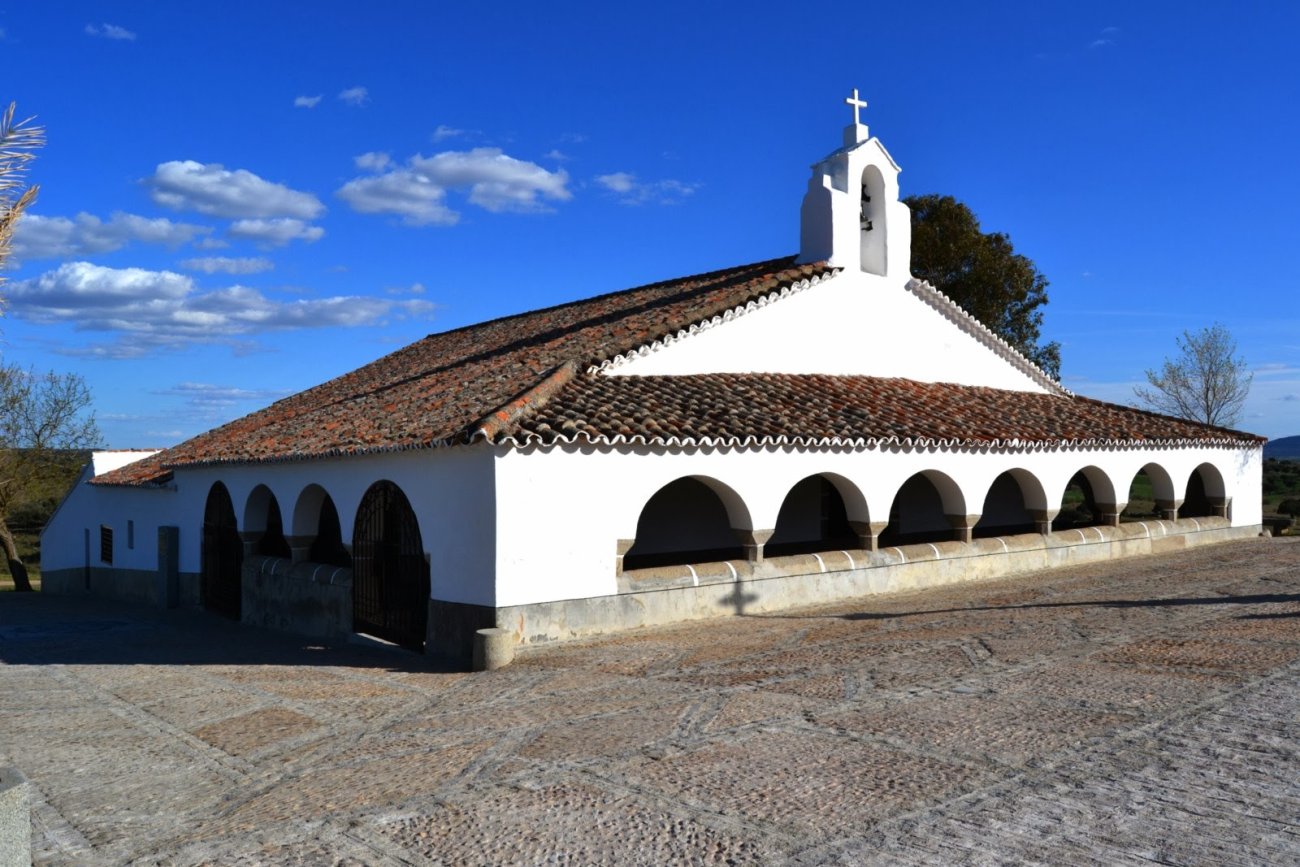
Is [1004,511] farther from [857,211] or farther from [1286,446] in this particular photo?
[1286,446]

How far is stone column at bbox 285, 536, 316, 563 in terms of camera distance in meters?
14.3

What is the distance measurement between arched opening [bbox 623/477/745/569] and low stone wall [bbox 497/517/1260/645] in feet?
6.69

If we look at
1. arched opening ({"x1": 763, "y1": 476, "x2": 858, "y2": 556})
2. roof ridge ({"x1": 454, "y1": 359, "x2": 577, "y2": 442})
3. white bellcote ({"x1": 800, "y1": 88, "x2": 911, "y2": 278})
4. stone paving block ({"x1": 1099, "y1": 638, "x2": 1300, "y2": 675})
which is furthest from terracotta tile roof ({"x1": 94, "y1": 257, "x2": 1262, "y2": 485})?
stone paving block ({"x1": 1099, "y1": 638, "x2": 1300, "y2": 675})

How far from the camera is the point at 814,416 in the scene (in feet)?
41.9

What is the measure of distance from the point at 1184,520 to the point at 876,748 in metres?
14.9

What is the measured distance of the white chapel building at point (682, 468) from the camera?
1050 cm

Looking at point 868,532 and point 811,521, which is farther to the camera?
point 811,521

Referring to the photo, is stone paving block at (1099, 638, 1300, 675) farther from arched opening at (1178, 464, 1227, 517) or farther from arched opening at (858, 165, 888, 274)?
arched opening at (1178, 464, 1227, 517)

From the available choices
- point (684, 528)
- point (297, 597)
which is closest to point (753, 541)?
point (684, 528)

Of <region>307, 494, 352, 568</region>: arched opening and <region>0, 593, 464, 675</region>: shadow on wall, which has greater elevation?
<region>307, 494, 352, 568</region>: arched opening

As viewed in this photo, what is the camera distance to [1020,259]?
2934 centimetres

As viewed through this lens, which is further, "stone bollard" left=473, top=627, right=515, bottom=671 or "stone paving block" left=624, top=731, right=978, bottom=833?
"stone bollard" left=473, top=627, right=515, bottom=671

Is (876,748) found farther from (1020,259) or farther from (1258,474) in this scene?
(1020,259)

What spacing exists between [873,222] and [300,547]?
10.1 metres
